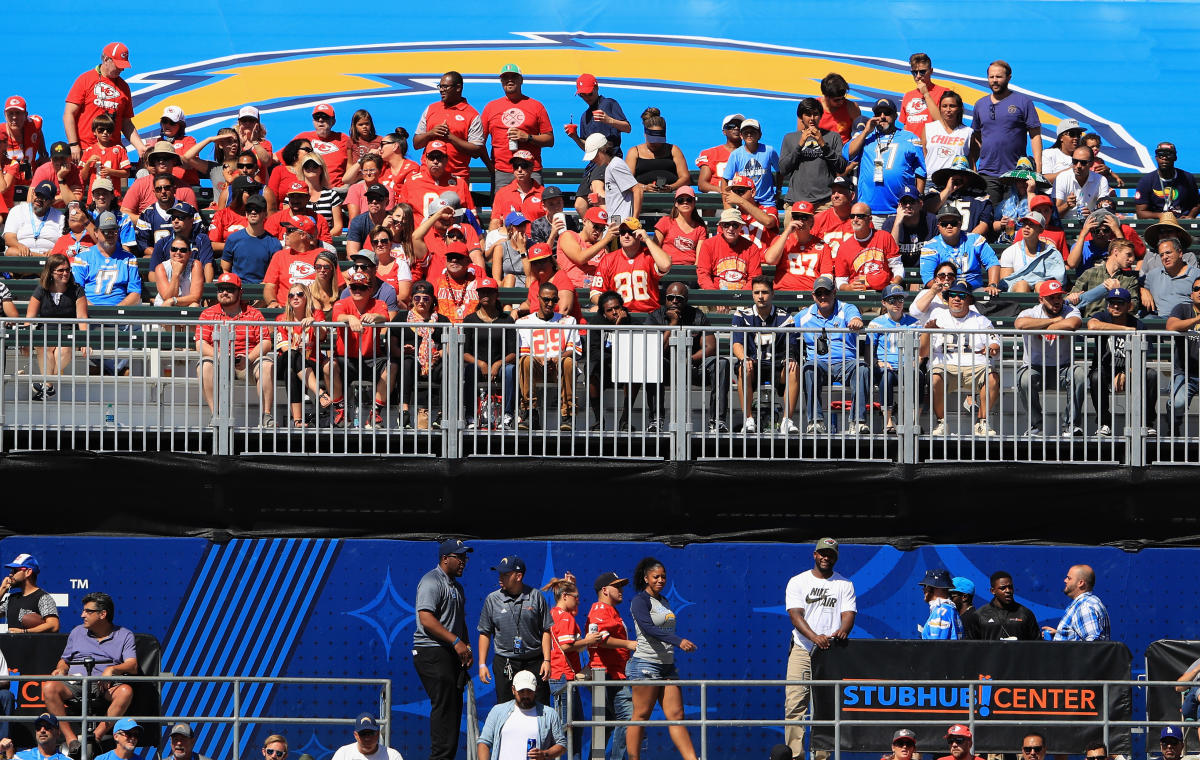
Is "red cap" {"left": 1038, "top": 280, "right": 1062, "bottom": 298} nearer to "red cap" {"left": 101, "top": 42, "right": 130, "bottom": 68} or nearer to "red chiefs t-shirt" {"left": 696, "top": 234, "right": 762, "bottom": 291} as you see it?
"red chiefs t-shirt" {"left": 696, "top": 234, "right": 762, "bottom": 291}

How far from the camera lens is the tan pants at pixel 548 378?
15.4m

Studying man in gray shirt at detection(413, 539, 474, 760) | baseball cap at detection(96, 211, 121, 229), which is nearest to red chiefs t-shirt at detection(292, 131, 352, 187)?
baseball cap at detection(96, 211, 121, 229)

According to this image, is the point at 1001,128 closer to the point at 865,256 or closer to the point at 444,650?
the point at 865,256

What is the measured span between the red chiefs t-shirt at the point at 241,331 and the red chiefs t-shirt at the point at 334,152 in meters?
4.58

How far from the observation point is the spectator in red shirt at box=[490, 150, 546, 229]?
19484 millimetres

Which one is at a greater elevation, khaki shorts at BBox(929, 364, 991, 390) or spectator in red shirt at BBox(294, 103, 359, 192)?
spectator in red shirt at BBox(294, 103, 359, 192)

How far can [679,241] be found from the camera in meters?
18.9

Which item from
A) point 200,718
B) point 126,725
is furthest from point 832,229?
point 126,725

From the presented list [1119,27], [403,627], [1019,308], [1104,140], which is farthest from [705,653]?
[1119,27]

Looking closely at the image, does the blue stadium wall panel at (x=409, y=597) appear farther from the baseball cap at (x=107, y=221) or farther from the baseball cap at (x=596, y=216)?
the baseball cap at (x=107, y=221)

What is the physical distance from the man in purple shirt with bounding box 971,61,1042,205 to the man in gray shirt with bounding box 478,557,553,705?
810 centimetres

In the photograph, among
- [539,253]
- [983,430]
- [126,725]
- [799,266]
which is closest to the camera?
[126,725]

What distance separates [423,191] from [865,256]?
4.52 m

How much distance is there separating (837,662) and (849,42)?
15.0 metres
